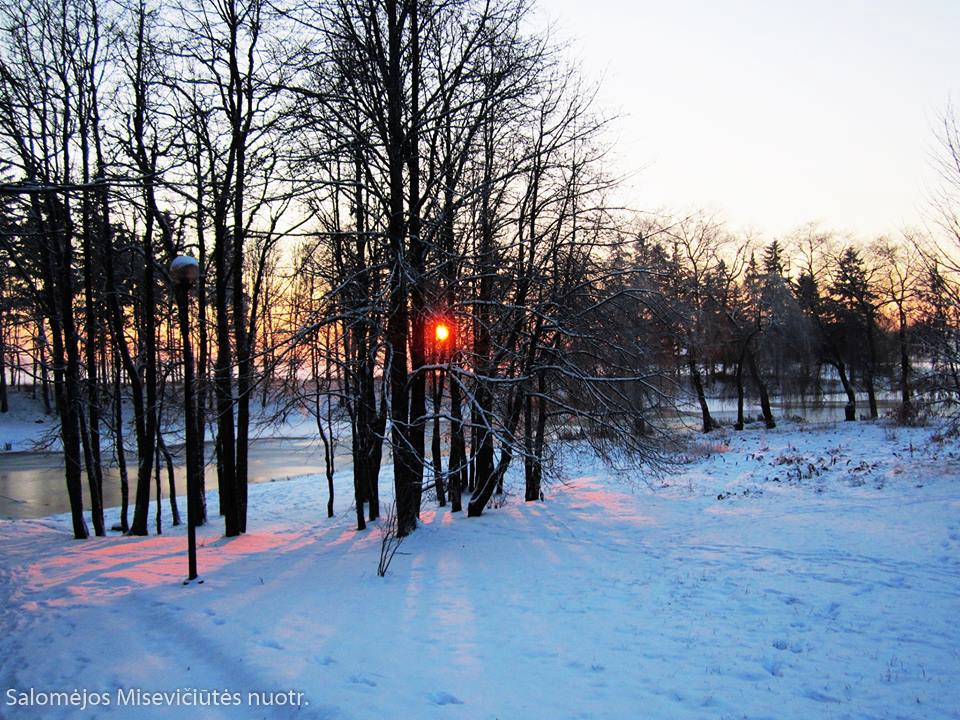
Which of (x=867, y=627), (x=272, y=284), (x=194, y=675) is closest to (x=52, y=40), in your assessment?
(x=272, y=284)

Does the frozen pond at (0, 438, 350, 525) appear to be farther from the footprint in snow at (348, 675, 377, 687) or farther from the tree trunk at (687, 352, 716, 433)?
the tree trunk at (687, 352, 716, 433)

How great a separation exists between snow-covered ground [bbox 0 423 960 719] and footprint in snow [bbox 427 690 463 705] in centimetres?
1

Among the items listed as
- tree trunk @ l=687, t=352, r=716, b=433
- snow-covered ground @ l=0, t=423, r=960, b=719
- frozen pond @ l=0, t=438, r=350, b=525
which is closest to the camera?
snow-covered ground @ l=0, t=423, r=960, b=719

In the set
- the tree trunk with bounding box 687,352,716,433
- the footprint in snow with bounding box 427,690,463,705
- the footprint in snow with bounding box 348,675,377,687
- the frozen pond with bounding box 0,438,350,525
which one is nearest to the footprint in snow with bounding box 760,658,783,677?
the footprint in snow with bounding box 427,690,463,705

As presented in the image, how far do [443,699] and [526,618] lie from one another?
1923mm

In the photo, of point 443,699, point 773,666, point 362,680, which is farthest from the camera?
point 773,666

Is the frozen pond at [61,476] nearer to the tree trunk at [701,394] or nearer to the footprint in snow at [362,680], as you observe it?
the footprint in snow at [362,680]

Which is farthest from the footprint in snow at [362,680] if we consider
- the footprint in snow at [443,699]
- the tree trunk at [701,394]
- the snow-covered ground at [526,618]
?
the tree trunk at [701,394]

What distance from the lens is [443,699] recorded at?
4.30 meters

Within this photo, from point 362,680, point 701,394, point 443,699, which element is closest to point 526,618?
point 443,699

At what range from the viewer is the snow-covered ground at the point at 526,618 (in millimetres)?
4363

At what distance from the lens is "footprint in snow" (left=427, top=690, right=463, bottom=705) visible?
4.25m

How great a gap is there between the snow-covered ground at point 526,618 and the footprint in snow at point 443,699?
0.01 metres

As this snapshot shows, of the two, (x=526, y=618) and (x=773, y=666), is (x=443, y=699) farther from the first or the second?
(x=773, y=666)
